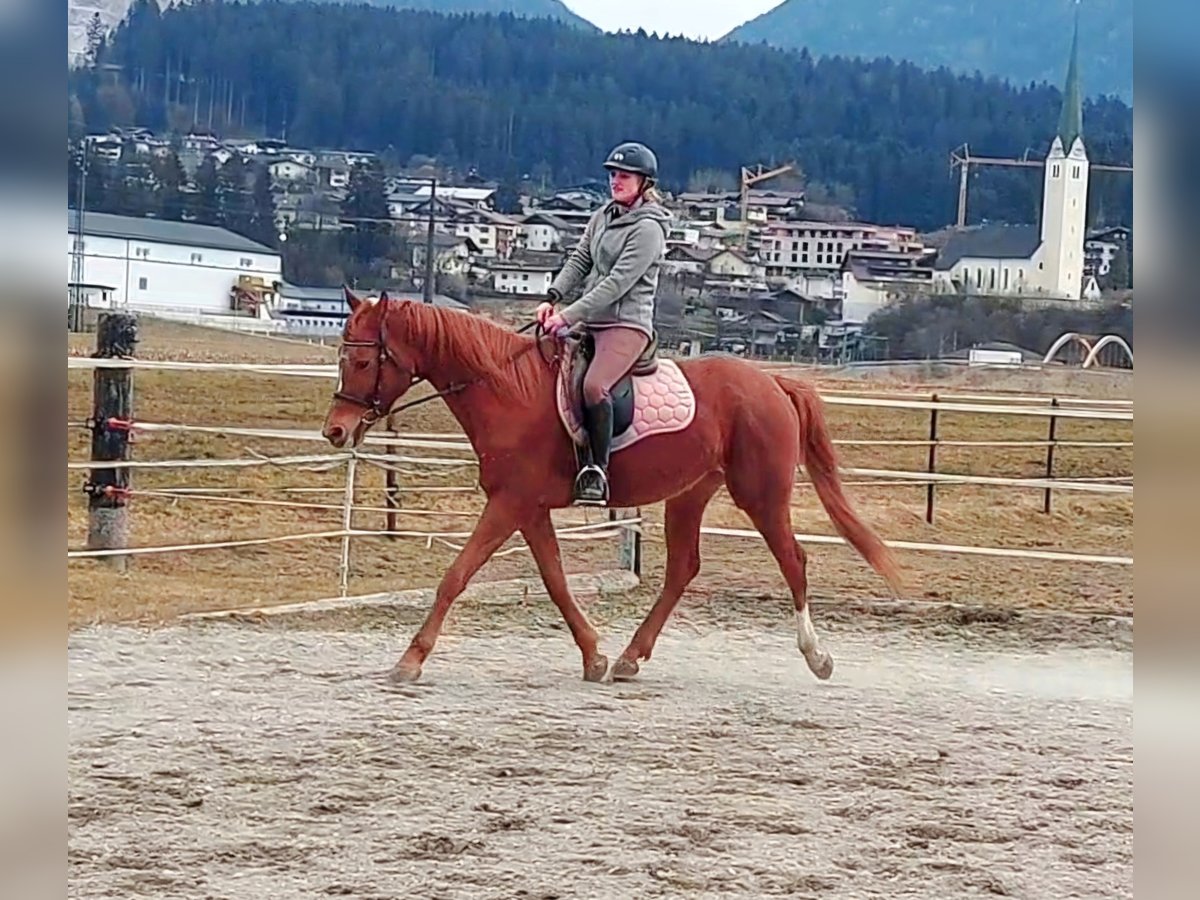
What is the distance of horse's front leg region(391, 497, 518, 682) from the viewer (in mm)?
4066

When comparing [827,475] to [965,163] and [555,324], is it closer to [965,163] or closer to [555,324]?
[555,324]

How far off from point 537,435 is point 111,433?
2.10 m

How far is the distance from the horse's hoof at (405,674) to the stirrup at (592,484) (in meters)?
0.71

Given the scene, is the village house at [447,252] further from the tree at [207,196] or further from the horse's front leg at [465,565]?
the horse's front leg at [465,565]

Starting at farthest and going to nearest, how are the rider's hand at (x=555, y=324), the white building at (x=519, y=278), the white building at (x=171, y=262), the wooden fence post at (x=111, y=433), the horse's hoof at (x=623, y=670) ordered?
the white building at (x=171, y=262) → the white building at (x=519, y=278) → the wooden fence post at (x=111, y=433) → the horse's hoof at (x=623, y=670) → the rider's hand at (x=555, y=324)

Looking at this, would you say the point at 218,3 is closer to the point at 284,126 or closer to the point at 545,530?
the point at 284,126

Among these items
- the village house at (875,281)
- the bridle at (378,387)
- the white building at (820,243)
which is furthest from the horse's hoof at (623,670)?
the village house at (875,281)

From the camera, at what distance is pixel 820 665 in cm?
441

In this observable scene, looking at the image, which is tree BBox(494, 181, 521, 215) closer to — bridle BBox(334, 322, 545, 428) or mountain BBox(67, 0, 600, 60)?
mountain BBox(67, 0, 600, 60)

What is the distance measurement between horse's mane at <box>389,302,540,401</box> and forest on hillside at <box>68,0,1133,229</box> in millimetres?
9629

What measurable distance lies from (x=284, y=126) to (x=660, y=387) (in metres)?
12.9

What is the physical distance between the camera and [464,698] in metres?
3.99

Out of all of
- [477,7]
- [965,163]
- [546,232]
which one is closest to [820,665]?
[546,232]

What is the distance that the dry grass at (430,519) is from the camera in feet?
20.0
